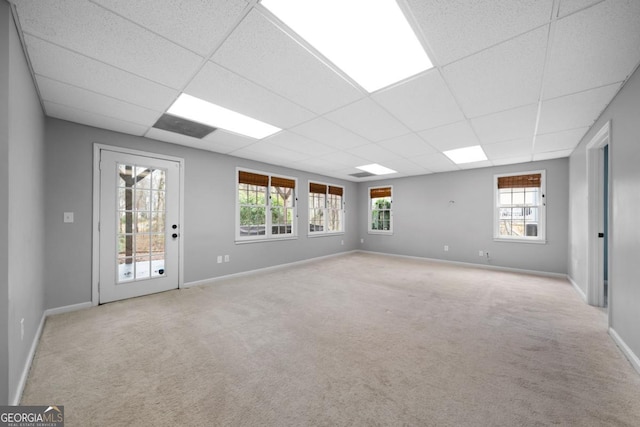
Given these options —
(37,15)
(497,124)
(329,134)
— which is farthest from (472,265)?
(37,15)

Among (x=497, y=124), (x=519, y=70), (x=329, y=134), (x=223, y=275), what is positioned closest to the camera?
(x=519, y=70)

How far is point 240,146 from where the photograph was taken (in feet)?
13.4

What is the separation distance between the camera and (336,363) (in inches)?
77.6

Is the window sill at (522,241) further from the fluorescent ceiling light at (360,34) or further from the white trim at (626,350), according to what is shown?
the fluorescent ceiling light at (360,34)

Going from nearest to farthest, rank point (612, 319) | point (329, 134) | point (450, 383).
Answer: point (450, 383)
point (612, 319)
point (329, 134)

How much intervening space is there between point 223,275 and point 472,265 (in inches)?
222

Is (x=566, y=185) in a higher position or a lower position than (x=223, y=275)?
higher

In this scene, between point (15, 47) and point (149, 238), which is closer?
point (15, 47)

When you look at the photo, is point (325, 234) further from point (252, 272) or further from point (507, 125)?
point (507, 125)

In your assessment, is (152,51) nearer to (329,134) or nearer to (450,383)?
(329,134)

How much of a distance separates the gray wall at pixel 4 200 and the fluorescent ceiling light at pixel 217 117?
3.70 feet

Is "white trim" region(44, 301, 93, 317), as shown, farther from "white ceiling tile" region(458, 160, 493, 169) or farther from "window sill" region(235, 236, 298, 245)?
"white ceiling tile" region(458, 160, 493, 169)

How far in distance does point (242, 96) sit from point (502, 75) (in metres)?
2.33

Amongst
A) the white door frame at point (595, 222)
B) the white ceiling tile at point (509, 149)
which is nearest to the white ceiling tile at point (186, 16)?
the white ceiling tile at point (509, 149)
